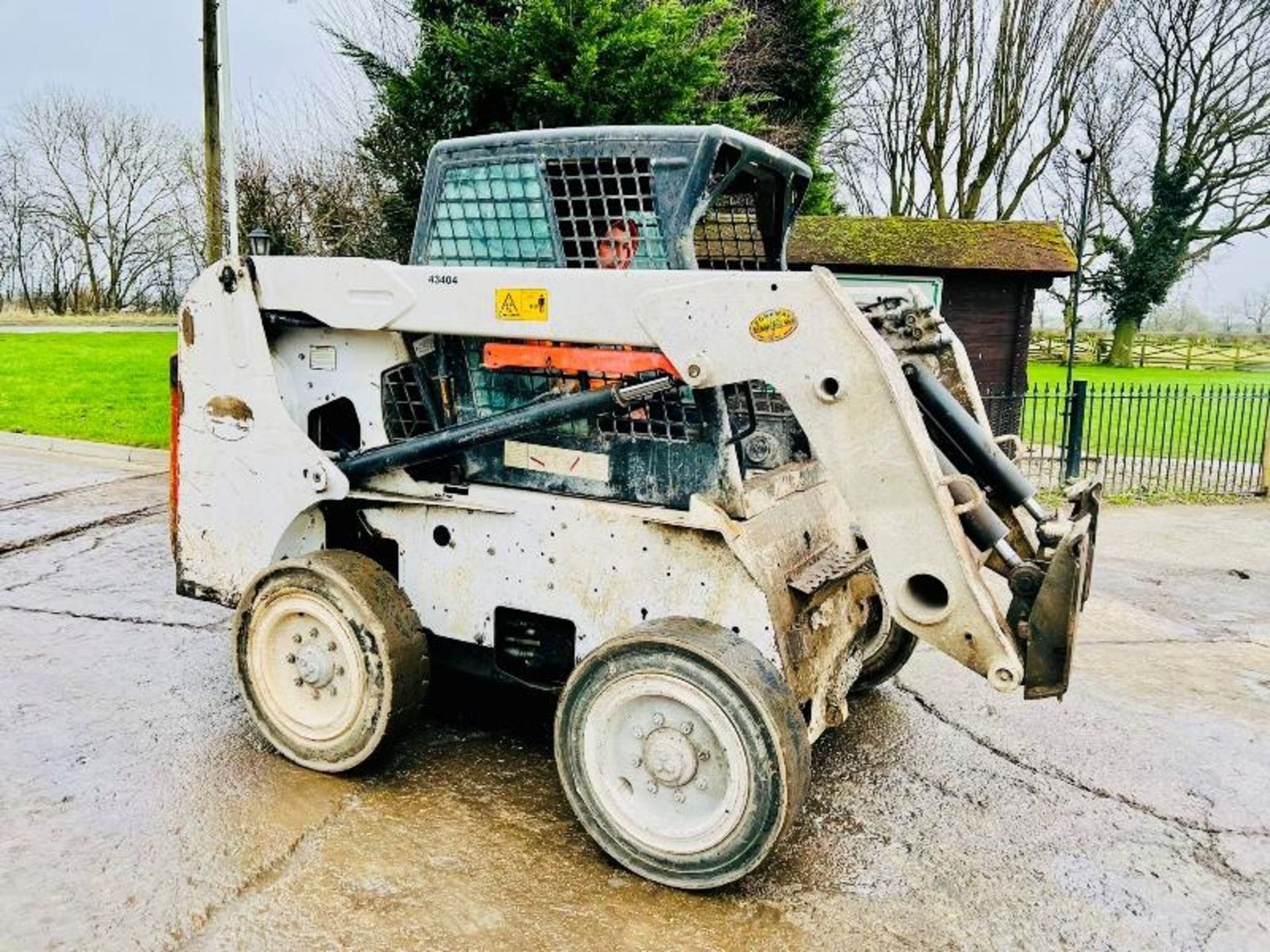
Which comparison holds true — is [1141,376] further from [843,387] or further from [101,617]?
[843,387]

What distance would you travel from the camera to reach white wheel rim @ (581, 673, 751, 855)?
289 centimetres

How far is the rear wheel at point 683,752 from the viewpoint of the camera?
111 inches

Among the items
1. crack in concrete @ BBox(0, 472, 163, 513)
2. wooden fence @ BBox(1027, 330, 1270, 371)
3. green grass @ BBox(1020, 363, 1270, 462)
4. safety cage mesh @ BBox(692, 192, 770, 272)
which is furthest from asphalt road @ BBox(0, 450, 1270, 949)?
wooden fence @ BBox(1027, 330, 1270, 371)

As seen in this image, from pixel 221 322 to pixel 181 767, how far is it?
1.65m

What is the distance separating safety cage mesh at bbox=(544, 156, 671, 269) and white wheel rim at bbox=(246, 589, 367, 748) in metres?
1.52

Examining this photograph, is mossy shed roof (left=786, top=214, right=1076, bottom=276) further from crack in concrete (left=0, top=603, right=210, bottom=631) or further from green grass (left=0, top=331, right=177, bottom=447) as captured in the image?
crack in concrete (left=0, top=603, right=210, bottom=631)

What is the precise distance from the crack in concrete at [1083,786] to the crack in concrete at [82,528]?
5728mm

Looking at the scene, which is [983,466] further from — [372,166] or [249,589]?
[372,166]

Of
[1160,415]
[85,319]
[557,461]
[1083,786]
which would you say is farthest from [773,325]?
[85,319]

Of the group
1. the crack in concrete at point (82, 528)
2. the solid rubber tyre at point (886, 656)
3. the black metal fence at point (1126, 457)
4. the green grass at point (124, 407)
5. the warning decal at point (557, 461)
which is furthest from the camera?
the green grass at point (124, 407)

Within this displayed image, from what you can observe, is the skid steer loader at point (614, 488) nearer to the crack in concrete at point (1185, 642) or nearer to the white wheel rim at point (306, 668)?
the white wheel rim at point (306, 668)

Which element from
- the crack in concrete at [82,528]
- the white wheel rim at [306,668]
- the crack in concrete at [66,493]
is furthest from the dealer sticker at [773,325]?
the crack in concrete at [66,493]

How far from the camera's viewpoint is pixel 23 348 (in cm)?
2011

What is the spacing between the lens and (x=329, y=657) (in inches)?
140
